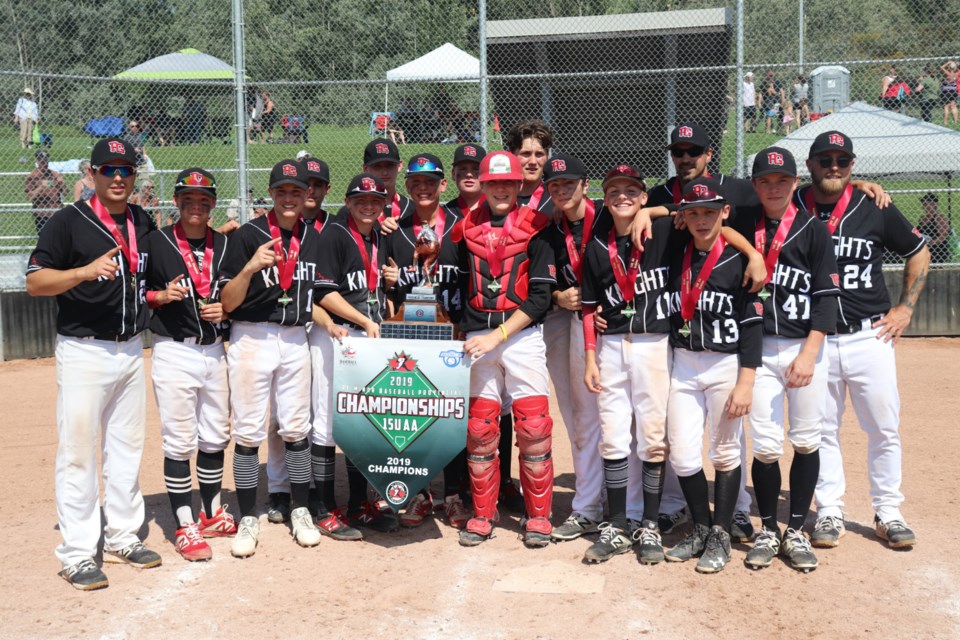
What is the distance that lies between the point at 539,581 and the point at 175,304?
8.39 ft

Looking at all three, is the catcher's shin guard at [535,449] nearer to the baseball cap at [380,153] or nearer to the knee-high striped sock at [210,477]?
the knee-high striped sock at [210,477]

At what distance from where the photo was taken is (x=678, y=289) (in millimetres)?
5336

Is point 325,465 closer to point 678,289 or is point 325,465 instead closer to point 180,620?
point 180,620

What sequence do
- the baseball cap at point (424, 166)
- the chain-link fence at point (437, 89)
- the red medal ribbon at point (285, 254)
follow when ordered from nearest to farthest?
the red medal ribbon at point (285, 254), the baseball cap at point (424, 166), the chain-link fence at point (437, 89)

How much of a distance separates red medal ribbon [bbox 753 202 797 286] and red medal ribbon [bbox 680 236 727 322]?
0.66ft

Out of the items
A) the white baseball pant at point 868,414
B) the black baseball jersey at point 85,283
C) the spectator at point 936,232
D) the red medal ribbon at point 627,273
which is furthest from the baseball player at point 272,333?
the spectator at point 936,232

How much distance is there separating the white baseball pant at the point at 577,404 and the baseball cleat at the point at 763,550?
1010 millimetres

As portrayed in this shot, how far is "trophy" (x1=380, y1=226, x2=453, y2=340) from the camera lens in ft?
18.8

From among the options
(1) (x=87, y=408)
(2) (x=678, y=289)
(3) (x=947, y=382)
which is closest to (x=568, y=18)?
(3) (x=947, y=382)

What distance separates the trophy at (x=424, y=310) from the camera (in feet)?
18.8

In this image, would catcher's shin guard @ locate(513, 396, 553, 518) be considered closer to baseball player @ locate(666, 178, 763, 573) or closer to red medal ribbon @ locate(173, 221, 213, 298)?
baseball player @ locate(666, 178, 763, 573)

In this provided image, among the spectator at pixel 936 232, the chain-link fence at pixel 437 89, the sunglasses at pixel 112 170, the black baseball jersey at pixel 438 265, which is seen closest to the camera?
the sunglasses at pixel 112 170

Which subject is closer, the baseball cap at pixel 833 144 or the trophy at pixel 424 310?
the baseball cap at pixel 833 144

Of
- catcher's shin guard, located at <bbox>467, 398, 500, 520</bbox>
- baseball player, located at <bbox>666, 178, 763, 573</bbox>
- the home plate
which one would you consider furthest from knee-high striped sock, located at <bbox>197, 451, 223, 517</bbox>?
baseball player, located at <bbox>666, 178, 763, 573</bbox>
